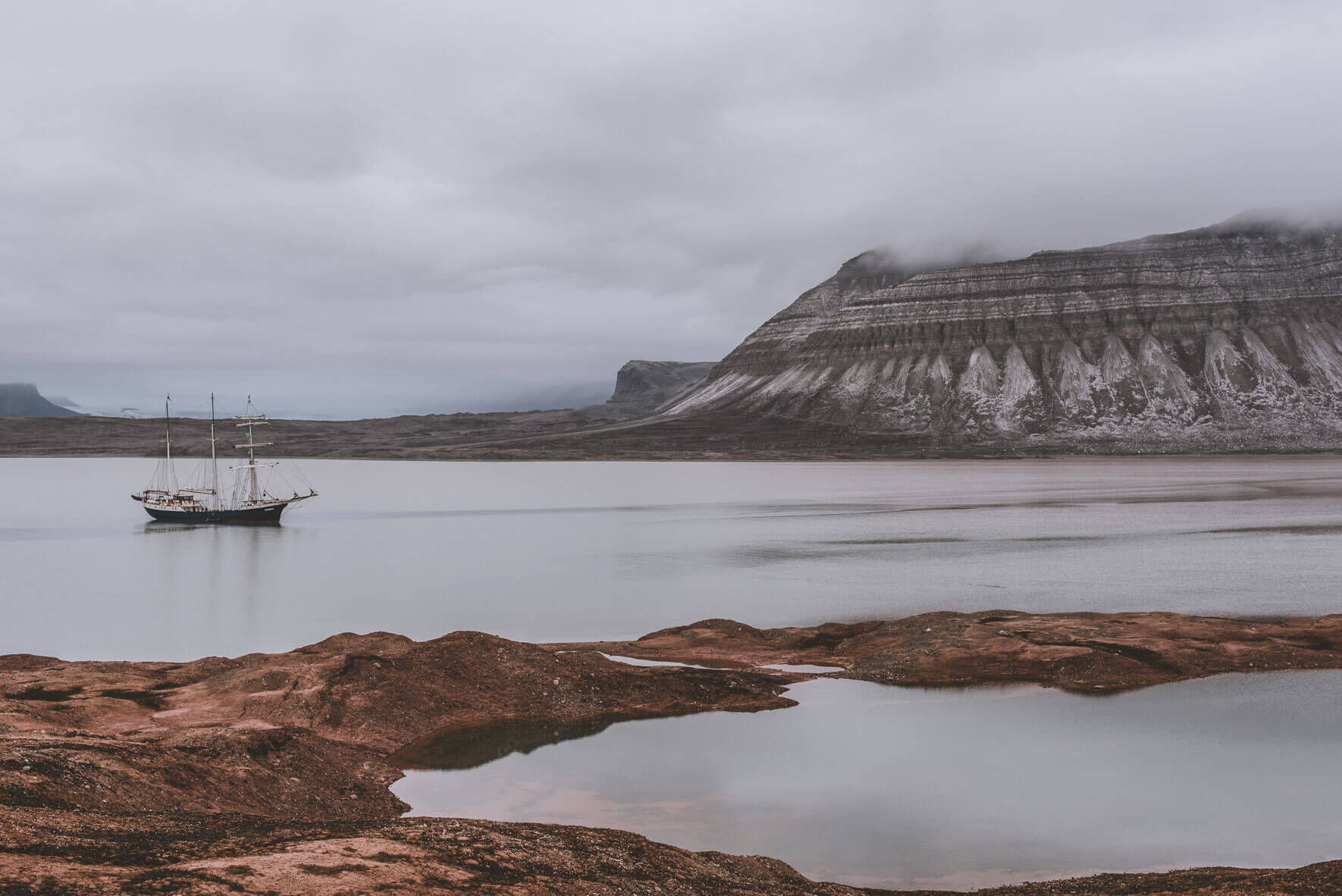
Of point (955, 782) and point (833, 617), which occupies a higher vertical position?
point (955, 782)

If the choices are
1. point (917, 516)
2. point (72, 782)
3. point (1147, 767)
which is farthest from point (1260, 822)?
point (917, 516)

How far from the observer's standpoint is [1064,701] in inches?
901

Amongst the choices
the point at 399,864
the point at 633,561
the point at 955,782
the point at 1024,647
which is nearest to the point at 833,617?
the point at 1024,647

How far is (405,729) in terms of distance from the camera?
2034cm

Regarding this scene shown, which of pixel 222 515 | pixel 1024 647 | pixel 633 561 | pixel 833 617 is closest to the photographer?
pixel 1024 647

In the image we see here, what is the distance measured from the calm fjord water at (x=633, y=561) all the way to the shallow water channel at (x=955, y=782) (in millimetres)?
12146

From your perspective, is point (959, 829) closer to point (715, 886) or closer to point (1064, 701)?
point (715, 886)

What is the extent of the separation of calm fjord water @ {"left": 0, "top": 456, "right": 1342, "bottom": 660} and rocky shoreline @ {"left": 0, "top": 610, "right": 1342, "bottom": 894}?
656 centimetres

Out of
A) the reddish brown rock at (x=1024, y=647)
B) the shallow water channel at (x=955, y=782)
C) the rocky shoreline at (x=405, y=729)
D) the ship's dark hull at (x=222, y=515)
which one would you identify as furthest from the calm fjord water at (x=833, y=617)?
the ship's dark hull at (x=222, y=515)

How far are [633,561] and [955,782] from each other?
34.2 meters

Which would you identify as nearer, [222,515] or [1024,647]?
[1024,647]

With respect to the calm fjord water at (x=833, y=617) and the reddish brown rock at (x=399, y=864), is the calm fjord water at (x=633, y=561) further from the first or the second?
the reddish brown rock at (x=399, y=864)

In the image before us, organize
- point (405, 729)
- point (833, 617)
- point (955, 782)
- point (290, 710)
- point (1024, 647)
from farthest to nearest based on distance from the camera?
point (833, 617)
point (1024, 647)
point (405, 729)
point (290, 710)
point (955, 782)

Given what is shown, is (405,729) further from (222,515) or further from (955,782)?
(222,515)
